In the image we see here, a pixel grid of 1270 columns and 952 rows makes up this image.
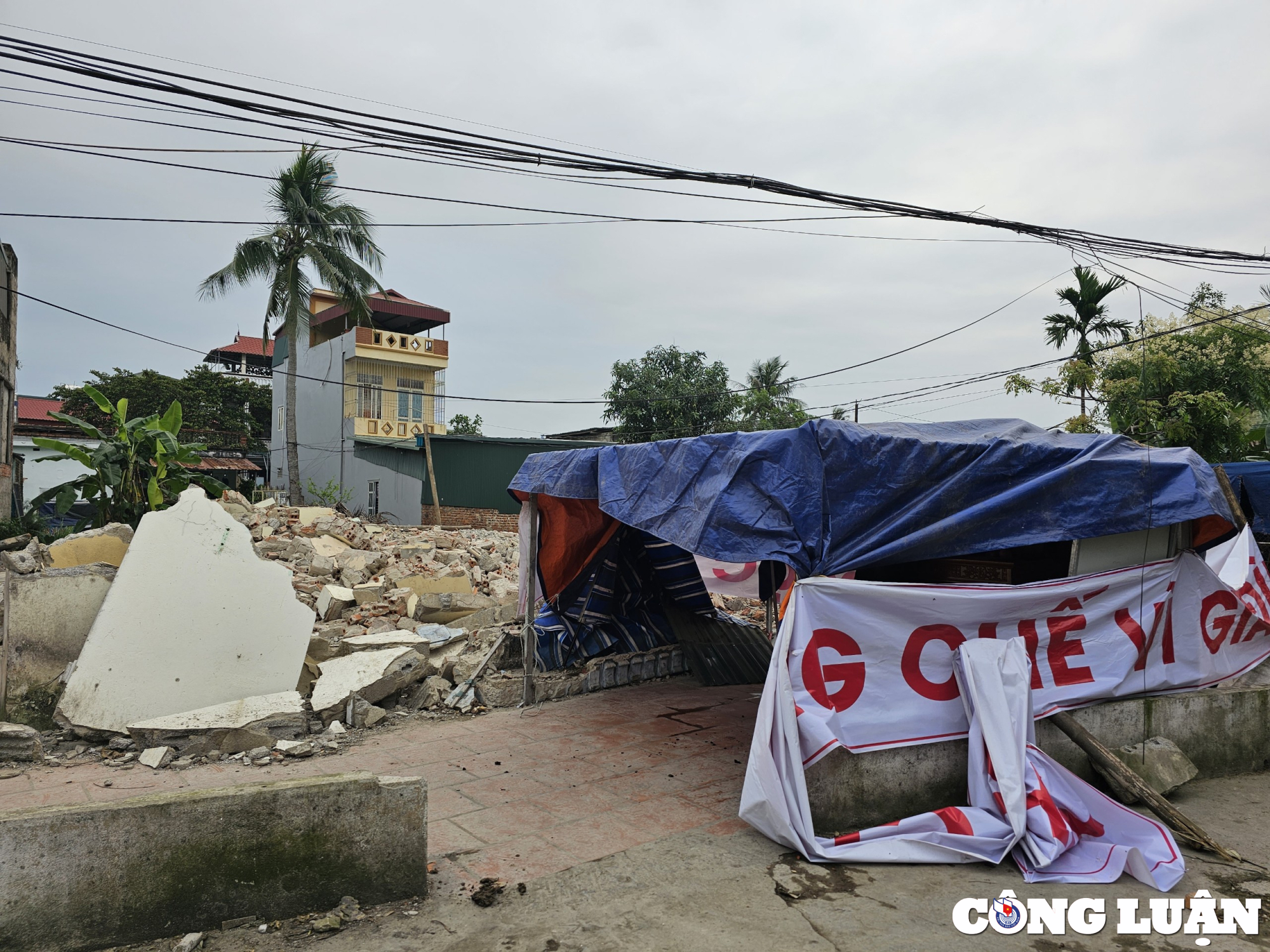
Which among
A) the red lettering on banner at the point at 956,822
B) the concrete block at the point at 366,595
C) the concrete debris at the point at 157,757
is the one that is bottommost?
→ the concrete debris at the point at 157,757

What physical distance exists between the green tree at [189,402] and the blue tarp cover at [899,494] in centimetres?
3003

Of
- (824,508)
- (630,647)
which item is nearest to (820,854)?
(824,508)

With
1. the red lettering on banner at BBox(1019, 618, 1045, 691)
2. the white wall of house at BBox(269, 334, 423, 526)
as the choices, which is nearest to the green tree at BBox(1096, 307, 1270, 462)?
the red lettering on banner at BBox(1019, 618, 1045, 691)

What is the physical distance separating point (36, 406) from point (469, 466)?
21.4 meters

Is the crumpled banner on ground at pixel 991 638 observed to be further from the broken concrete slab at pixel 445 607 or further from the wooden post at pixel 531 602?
the broken concrete slab at pixel 445 607

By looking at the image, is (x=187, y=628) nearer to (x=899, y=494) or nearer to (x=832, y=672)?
(x=832, y=672)

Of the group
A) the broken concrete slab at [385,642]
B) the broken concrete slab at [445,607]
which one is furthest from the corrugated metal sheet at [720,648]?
the broken concrete slab at [385,642]

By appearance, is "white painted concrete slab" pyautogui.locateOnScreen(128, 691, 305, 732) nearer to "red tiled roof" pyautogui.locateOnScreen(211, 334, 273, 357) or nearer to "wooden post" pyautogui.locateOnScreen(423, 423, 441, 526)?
"wooden post" pyautogui.locateOnScreen(423, 423, 441, 526)

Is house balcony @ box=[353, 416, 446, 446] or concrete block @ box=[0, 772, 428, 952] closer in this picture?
concrete block @ box=[0, 772, 428, 952]

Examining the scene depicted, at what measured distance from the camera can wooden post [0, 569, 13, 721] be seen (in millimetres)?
6168

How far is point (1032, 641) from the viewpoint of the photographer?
4.80m

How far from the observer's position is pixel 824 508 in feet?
14.6

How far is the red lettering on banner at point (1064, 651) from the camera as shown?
4859mm

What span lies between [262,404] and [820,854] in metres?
35.8
